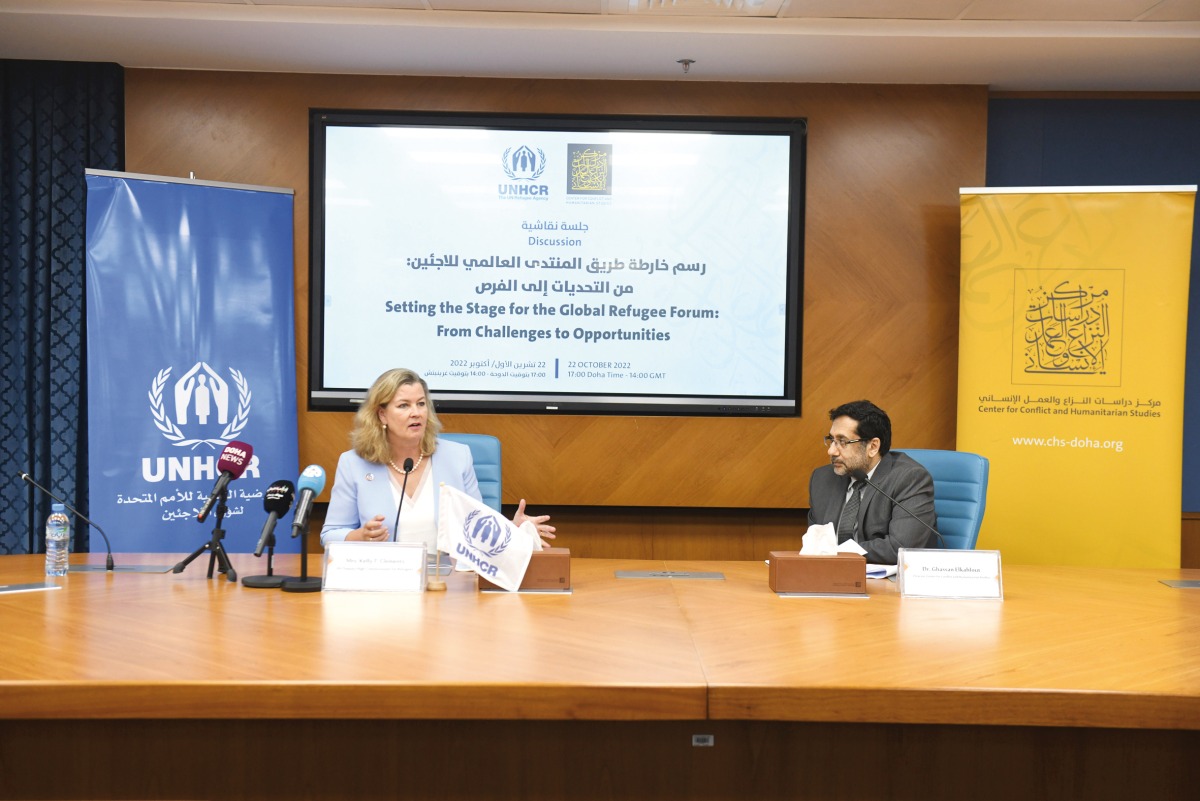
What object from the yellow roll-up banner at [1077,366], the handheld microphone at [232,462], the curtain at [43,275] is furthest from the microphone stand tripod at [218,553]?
the yellow roll-up banner at [1077,366]

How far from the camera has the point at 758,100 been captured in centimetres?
484

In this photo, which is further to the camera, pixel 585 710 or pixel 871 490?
pixel 871 490

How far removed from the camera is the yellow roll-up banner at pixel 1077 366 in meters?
4.48

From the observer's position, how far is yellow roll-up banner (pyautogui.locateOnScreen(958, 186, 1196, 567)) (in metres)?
4.48

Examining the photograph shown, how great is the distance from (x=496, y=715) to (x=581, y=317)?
3262mm

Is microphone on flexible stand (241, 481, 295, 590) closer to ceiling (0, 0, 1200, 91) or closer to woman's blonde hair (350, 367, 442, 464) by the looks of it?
woman's blonde hair (350, 367, 442, 464)

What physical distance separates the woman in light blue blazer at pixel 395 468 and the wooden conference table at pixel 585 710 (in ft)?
3.35

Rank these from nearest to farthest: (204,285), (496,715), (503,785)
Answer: (496,715) < (503,785) < (204,285)

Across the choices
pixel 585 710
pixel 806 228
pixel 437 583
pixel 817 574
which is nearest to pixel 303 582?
pixel 437 583

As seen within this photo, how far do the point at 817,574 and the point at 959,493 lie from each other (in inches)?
46.7

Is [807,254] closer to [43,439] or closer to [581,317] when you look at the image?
[581,317]

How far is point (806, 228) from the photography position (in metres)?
4.85

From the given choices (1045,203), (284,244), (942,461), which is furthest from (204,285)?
(1045,203)

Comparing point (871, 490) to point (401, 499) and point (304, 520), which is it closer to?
point (401, 499)
